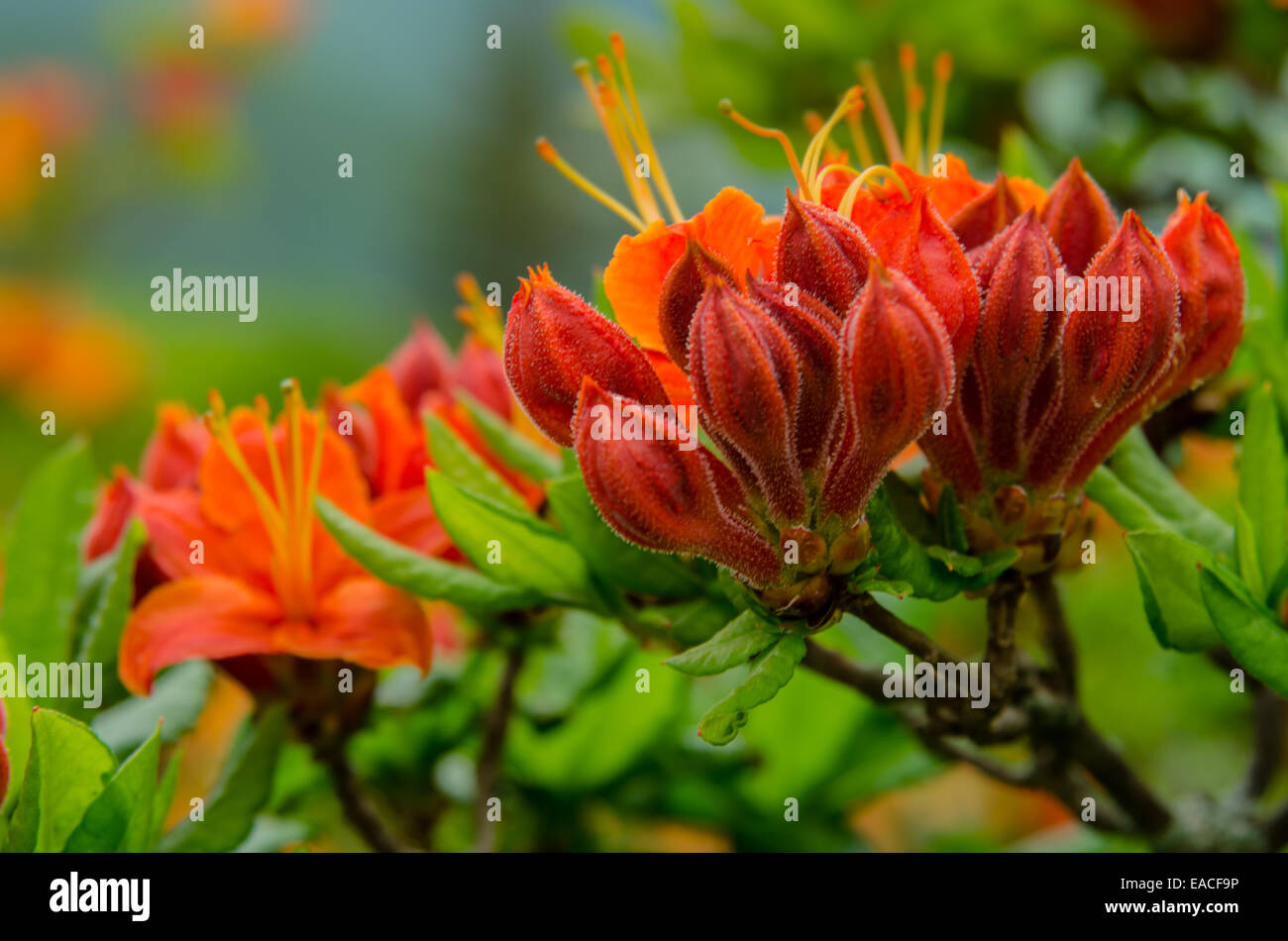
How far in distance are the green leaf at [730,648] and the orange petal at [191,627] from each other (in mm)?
269

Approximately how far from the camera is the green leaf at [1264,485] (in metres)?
0.62

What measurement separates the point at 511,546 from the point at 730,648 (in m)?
0.15

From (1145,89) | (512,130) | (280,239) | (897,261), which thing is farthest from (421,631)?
(280,239)

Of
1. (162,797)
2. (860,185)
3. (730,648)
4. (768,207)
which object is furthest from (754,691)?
(768,207)

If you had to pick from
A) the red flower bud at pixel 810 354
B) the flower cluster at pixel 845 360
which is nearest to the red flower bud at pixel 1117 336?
the flower cluster at pixel 845 360

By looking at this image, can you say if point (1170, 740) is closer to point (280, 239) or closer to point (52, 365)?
point (52, 365)

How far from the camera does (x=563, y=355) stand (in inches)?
22.3

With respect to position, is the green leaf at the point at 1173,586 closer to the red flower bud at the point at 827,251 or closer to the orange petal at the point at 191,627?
the red flower bud at the point at 827,251

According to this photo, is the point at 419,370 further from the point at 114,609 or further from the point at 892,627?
the point at 892,627

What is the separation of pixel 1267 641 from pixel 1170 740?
3.85 feet

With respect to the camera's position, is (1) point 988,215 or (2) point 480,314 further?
(2) point 480,314

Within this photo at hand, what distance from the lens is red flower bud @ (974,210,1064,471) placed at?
0.55 m
